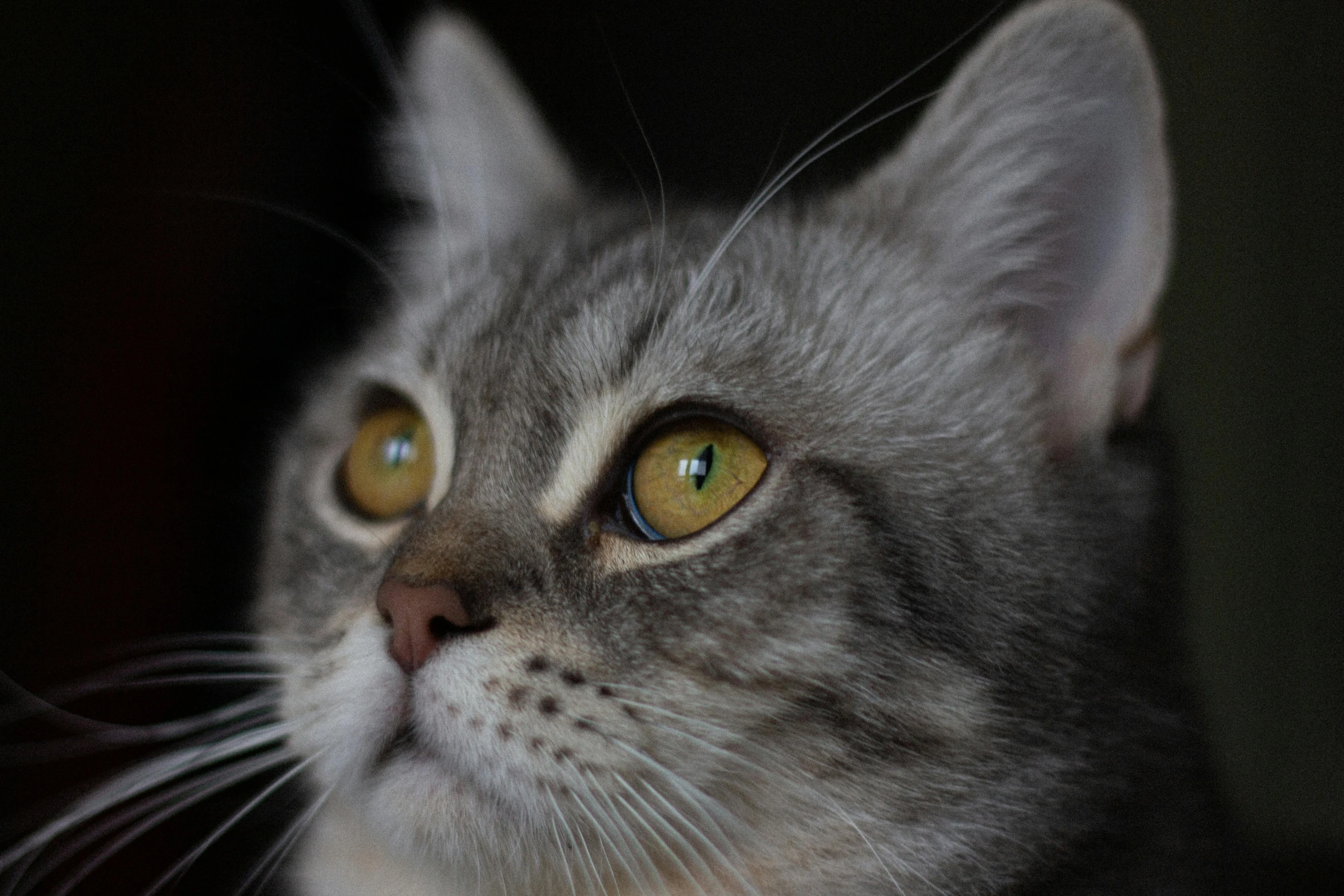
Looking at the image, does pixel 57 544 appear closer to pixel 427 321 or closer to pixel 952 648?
pixel 427 321

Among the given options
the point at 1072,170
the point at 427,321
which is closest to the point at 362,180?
the point at 427,321

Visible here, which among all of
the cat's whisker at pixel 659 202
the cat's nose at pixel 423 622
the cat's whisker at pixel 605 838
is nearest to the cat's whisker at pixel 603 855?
the cat's whisker at pixel 605 838

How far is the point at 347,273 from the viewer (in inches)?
46.2

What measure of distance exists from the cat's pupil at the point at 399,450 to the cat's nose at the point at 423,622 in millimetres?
250

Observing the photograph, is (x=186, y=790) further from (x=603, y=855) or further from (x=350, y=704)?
(x=603, y=855)

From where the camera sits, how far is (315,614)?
0.85m

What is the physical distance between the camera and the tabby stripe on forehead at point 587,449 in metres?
0.73

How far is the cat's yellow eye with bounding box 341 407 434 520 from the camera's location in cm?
88

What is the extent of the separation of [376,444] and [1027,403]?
1.77 feet

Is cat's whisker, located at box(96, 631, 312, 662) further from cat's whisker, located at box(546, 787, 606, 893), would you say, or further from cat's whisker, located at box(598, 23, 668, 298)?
cat's whisker, located at box(598, 23, 668, 298)

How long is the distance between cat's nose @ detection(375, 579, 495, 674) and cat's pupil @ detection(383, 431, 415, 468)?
0.82ft

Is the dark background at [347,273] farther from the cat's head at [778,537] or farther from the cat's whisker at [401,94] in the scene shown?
the cat's head at [778,537]

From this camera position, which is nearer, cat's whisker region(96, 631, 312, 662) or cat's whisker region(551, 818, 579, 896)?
cat's whisker region(551, 818, 579, 896)

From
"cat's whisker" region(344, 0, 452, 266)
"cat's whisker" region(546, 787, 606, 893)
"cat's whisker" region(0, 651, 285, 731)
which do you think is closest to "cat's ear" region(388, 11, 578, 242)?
"cat's whisker" region(344, 0, 452, 266)
